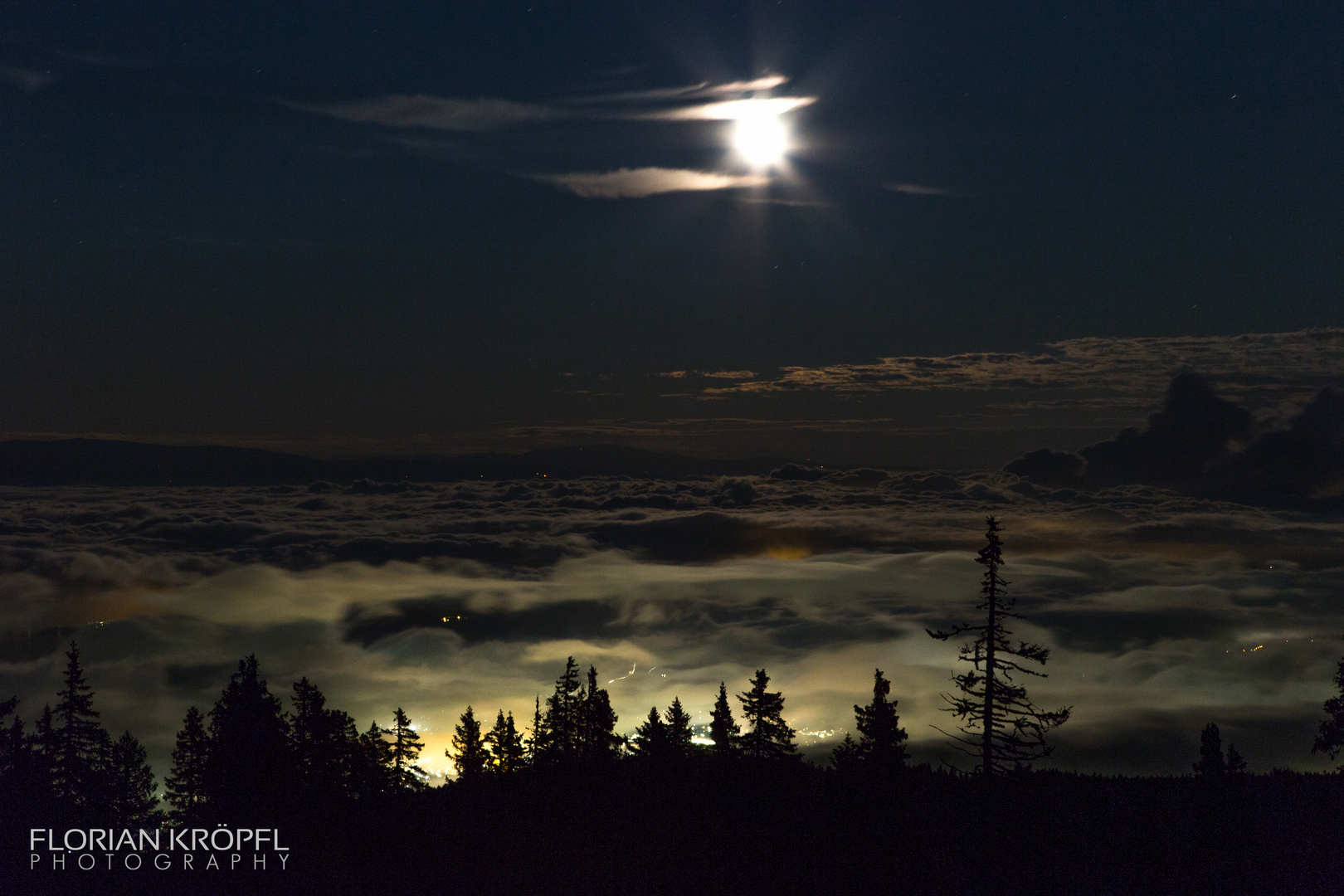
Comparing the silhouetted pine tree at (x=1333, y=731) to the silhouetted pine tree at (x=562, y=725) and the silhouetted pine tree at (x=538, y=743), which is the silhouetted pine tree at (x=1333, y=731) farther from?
the silhouetted pine tree at (x=538, y=743)

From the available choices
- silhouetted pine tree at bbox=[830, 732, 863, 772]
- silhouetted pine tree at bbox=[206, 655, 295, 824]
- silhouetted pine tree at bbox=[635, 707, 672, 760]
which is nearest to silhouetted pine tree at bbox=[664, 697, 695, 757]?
silhouetted pine tree at bbox=[635, 707, 672, 760]

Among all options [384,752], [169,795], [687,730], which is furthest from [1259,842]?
[169,795]

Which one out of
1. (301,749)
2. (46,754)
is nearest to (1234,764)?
(301,749)

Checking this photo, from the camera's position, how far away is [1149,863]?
33656 millimetres

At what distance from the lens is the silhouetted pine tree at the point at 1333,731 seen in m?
35.5

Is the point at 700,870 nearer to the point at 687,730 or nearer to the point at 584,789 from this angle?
the point at 584,789

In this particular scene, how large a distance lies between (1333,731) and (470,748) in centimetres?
5680

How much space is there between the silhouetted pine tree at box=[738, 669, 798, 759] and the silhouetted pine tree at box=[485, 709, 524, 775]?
2902 centimetres

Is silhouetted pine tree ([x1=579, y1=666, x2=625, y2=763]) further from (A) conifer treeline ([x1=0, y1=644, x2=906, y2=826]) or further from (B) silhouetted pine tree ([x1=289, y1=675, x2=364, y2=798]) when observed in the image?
(B) silhouetted pine tree ([x1=289, y1=675, x2=364, y2=798])

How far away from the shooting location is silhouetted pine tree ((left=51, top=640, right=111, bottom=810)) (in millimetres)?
45250

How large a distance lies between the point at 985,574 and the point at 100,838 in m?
38.4

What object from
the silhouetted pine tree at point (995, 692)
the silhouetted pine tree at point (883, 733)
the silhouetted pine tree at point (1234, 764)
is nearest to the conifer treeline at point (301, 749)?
the silhouetted pine tree at point (883, 733)

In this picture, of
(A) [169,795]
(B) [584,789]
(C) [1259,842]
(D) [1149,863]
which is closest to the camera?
(D) [1149,863]

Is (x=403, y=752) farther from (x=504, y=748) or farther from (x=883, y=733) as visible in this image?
(x=883, y=733)
